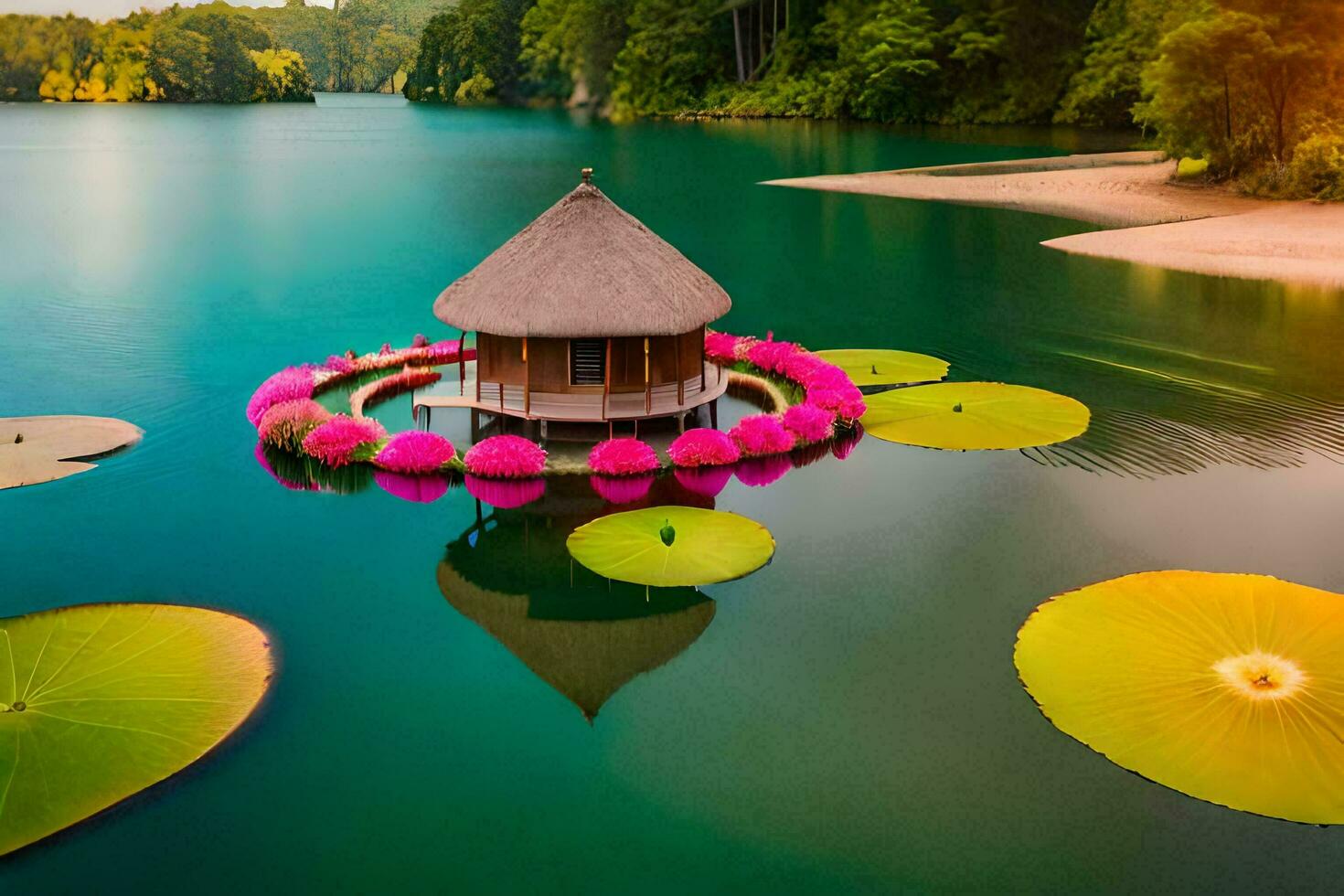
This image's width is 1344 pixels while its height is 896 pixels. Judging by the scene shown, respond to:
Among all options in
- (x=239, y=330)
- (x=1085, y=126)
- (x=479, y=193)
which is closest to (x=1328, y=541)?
(x=239, y=330)

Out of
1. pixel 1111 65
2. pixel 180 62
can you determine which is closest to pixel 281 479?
pixel 1111 65

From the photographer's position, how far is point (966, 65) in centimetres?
7188

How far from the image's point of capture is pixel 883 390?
1895 cm

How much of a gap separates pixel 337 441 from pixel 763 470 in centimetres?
496

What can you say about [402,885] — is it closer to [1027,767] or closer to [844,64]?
[1027,767]

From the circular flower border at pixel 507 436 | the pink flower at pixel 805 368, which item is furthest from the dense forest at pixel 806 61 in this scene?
the circular flower border at pixel 507 436

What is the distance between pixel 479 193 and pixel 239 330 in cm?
2182

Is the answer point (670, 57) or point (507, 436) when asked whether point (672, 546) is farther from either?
point (670, 57)

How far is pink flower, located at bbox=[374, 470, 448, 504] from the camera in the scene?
14781 mm

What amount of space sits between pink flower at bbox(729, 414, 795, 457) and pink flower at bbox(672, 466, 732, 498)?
0.41 meters

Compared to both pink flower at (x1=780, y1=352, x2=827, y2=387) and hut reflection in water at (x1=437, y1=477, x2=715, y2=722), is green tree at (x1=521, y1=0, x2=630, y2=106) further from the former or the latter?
hut reflection in water at (x1=437, y1=477, x2=715, y2=722)

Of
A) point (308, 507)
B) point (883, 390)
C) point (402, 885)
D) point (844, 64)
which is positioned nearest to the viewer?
point (402, 885)

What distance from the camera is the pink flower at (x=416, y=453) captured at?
→ 15125 millimetres

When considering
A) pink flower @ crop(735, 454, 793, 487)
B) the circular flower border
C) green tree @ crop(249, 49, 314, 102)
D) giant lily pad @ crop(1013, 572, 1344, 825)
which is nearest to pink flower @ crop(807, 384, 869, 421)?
the circular flower border
